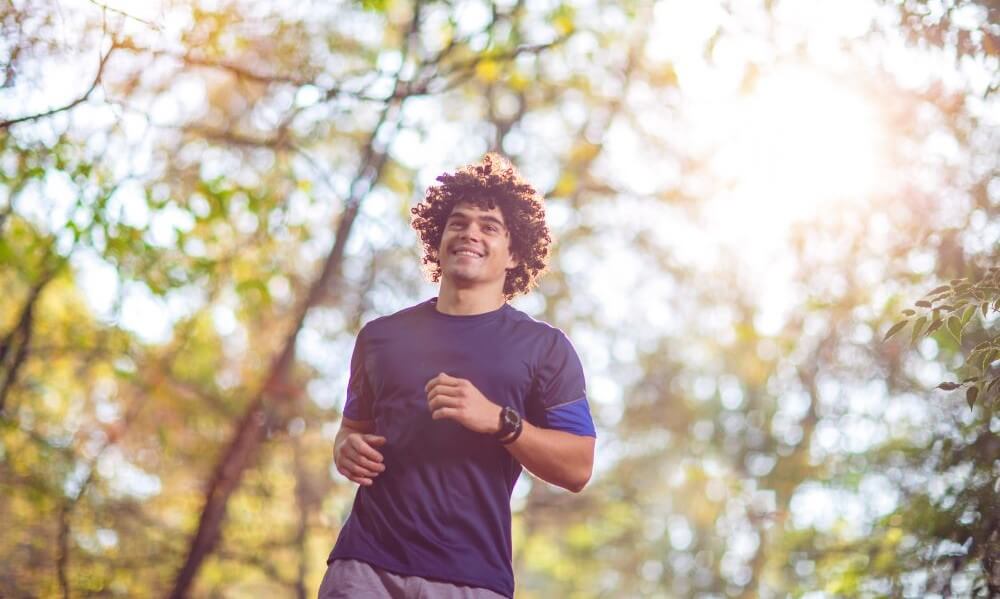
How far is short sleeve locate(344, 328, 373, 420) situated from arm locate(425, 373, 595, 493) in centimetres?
50

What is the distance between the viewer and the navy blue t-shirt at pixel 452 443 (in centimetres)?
297

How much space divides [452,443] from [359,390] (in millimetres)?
451

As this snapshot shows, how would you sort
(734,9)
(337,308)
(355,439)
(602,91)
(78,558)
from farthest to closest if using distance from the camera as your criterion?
(602,91) < (337,308) < (78,558) < (734,9) < (355,439)

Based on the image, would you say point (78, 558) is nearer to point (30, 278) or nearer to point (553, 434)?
point (30, 278)

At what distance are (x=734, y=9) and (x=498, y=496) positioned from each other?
4.48 metres

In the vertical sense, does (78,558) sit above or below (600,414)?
below

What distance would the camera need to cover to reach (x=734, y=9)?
666 centimetres

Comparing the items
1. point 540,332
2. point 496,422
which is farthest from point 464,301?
point 496,422

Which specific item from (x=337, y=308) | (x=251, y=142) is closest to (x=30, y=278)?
(x=251, y=142)

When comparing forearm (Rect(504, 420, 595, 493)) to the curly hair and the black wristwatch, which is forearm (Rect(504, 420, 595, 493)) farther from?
the curly hair

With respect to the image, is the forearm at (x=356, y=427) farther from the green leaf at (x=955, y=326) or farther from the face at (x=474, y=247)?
the green leaf at (x=955, y=326)

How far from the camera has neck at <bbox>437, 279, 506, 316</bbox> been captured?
128 inches

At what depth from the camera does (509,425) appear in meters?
2.88

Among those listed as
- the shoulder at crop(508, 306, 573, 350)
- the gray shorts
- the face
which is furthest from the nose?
the gray shorts
